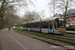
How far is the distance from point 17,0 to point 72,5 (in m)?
12.8

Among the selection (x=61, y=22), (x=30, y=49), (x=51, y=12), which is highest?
(x=51, y=12)

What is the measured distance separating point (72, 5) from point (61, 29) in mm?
8069

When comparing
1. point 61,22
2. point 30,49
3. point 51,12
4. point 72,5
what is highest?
point 72,5

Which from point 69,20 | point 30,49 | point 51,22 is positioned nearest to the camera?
point 30,49

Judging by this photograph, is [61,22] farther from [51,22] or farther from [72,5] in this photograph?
[72,5]

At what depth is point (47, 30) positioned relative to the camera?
16.4 metres

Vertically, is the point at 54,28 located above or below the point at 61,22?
below

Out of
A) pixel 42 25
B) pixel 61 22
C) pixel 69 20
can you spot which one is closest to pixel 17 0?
pixel 42 25

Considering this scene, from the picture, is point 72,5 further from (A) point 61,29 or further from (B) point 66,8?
(A) point 61,29

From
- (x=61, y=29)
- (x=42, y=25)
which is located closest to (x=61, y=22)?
(x=61, y=29)

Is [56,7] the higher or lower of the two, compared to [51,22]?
higher

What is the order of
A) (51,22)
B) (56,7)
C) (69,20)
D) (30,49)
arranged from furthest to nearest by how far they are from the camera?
(69,20)
(56,7)
(51,22)
(30,49)

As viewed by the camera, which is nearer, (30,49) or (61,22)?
(30,49)

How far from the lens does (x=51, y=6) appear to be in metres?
19.2
